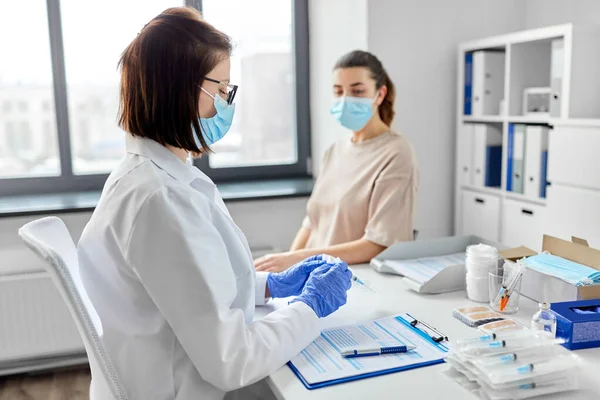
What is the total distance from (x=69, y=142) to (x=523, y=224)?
2.30 metres

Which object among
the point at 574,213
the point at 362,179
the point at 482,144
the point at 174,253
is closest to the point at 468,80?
the point at 482,144

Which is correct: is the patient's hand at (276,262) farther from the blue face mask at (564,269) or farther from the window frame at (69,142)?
the window frame at (69,142)

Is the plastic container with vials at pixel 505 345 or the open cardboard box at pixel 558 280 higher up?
the open cardboard box at pixel 558 280

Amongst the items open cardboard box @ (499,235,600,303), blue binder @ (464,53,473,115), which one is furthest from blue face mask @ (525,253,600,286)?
blue binder @ (464,53,473,115)

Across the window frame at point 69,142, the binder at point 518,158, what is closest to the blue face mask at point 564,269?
the binder at point 518,158

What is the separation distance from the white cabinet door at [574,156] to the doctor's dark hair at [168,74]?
1519 mm

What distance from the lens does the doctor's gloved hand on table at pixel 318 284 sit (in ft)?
4.20

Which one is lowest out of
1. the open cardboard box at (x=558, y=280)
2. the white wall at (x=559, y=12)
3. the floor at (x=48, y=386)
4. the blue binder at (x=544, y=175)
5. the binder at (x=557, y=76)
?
the floor at (x=48, y=386)

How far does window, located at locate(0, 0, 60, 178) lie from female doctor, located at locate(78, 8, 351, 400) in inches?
84.6

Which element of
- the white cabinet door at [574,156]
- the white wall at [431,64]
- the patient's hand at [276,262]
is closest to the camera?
the patient's hand at [276,262]

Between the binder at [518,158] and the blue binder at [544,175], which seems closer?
the blue binder at [544,175]

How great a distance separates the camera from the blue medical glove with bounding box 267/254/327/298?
1447 millimetres

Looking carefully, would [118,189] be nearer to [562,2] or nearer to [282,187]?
[282,187]

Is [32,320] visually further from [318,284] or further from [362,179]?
[318,284]
